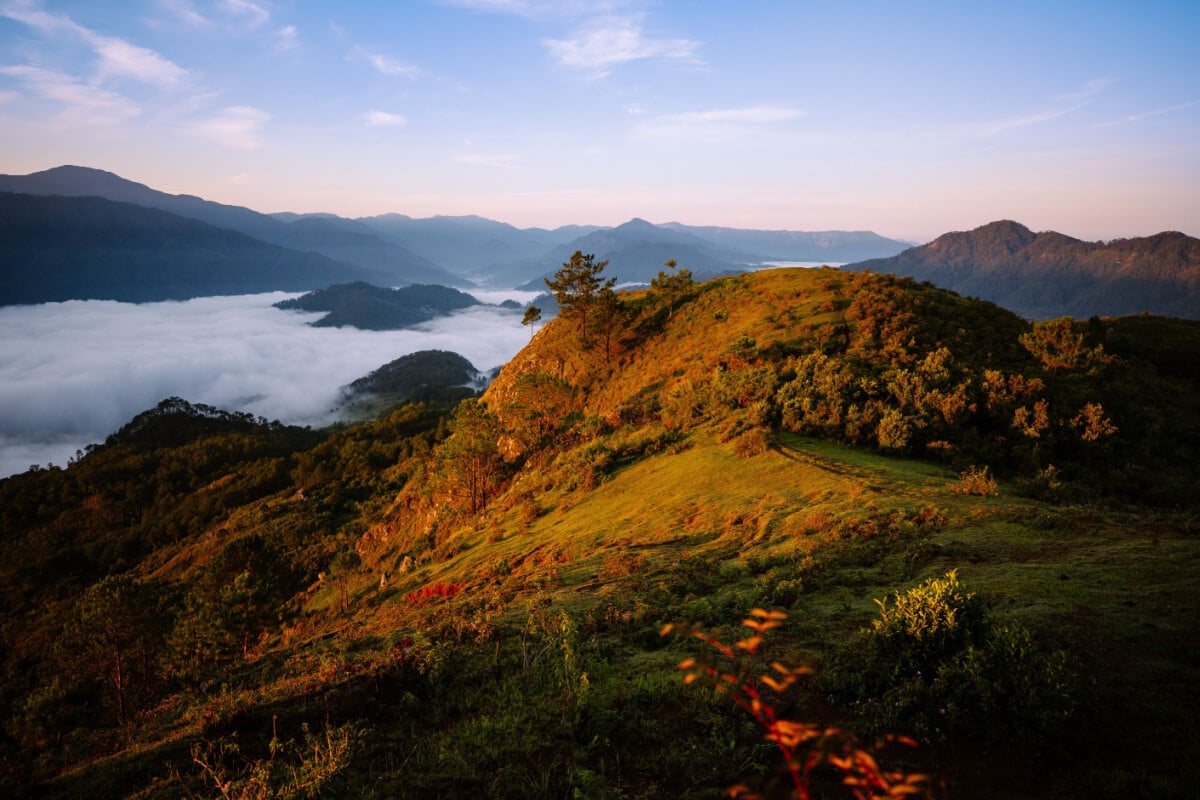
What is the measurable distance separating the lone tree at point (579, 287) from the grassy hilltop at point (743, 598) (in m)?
12.2

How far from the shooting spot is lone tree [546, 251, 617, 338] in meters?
58.7

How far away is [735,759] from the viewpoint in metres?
6.77

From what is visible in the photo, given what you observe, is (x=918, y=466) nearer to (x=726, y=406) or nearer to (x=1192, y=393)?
(x=726, y=406)

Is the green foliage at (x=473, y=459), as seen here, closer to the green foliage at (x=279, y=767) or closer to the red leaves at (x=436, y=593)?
the red leaves at (x=436, y=593)

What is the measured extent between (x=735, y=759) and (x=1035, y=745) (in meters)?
3.45

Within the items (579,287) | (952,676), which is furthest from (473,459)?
(952,676)

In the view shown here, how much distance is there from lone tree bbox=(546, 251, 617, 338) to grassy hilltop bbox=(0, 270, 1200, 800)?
40.2 feet

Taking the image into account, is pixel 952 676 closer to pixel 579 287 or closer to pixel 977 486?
pixel 977 486

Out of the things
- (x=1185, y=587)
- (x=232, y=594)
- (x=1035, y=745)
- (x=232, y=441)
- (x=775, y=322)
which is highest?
(x=775, y=322)

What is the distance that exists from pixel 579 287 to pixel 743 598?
2014 inches

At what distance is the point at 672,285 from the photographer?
61594 millimetres

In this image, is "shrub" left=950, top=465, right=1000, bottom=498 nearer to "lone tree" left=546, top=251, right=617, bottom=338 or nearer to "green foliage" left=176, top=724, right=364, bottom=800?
"green foliage" left=176, top=724, right=364, bottom=800

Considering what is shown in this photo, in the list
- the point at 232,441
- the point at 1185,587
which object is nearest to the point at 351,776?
the point at 1185,587

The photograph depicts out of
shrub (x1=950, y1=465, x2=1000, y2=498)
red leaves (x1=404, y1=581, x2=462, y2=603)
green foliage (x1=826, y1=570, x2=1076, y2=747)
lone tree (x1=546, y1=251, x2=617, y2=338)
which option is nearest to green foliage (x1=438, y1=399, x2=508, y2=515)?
lone tree (x1=546, y1=251, x2=617, y2=338)
